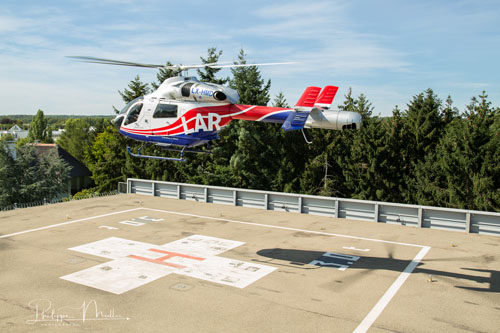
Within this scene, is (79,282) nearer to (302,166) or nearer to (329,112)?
(329,112)

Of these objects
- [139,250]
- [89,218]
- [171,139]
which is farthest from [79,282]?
[89,218]

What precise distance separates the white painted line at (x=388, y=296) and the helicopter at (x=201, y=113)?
5.66m

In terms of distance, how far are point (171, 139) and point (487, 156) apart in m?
26.9

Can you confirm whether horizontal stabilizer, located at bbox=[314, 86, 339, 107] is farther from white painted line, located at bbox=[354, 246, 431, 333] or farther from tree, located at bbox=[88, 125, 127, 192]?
tree, located at bbox=[88, 125, 127, 192]

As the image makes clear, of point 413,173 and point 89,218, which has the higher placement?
point 413,173

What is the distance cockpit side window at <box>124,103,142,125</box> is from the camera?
1877cm

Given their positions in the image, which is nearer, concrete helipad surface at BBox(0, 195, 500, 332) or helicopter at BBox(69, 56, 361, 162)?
concrete helipad surface at BBox(0, 195, 500, 332)

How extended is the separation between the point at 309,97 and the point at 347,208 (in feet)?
32.8

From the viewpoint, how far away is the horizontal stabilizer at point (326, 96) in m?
15.2

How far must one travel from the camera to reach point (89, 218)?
75.1ft

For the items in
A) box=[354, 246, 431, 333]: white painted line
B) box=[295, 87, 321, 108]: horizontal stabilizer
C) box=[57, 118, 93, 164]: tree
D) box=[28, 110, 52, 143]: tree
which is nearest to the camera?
box=[354, 246, 431, 333]: white painted line

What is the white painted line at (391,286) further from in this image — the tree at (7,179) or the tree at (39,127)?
the tree at (39,127)

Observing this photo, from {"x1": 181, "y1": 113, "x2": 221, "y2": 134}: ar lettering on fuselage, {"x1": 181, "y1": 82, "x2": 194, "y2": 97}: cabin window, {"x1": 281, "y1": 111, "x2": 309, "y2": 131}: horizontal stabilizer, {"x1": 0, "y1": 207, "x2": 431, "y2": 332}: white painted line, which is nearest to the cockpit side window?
{"x1": 181, "y1": 113, "x2": 221, "y2": 134}: ar lettering on fuselage

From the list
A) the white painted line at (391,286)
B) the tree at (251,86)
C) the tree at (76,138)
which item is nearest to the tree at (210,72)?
the tree at (251,86)
